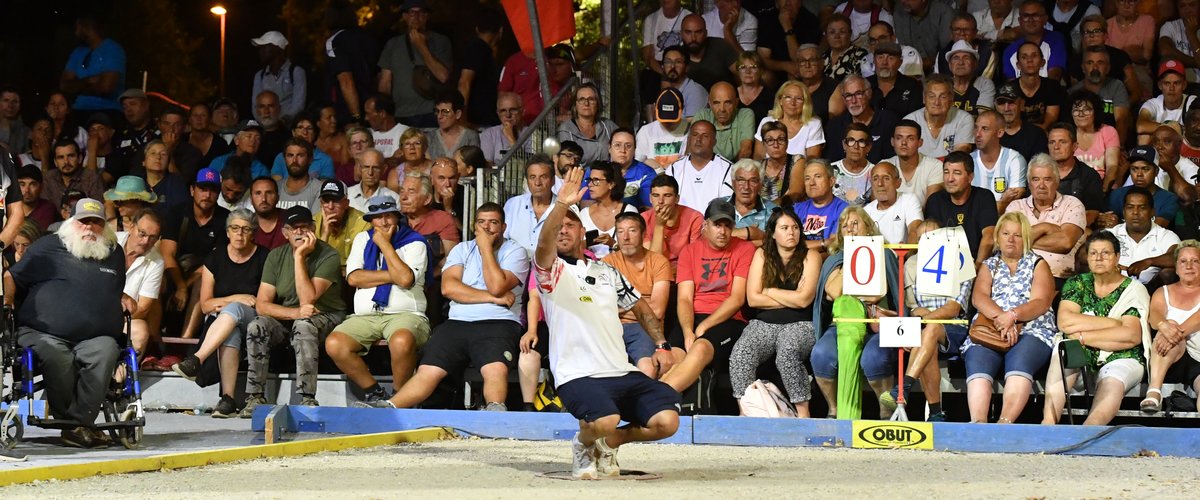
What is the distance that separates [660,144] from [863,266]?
4.03 metres

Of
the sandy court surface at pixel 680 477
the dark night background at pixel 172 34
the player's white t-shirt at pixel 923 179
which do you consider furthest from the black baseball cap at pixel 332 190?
the dark night background at pixel 172 34

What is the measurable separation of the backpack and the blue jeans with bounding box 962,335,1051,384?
1.22 metres

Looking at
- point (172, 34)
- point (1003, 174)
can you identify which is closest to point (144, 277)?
point (1003, 174)

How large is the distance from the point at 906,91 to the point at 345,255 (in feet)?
16.0

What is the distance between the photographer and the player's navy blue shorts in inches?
318

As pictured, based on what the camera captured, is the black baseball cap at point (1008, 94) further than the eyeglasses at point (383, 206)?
Yes

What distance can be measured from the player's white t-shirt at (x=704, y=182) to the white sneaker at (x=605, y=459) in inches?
182

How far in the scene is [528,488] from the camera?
781cm

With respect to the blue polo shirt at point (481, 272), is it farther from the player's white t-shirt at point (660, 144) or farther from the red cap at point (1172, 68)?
the red cap at point (1172, 68)

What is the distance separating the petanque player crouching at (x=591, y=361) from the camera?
26.6ft

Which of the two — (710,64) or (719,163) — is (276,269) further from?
(710,64)

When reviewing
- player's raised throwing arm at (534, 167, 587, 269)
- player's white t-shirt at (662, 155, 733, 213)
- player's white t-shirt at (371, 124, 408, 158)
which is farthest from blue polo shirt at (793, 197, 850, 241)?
player's white t-shirt at (371, 124, 408, 158)

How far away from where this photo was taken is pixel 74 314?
31.7 feet

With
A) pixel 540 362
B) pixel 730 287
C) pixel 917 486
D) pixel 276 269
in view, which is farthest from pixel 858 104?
pixel 917 486
